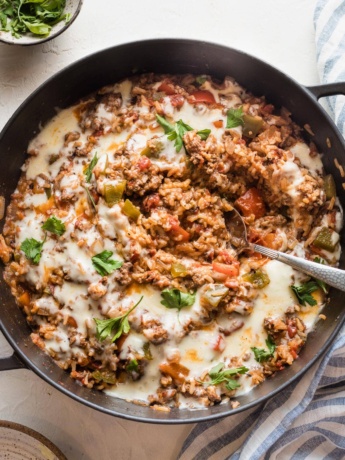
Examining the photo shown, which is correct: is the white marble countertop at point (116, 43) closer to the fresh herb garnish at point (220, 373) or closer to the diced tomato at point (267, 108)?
the diced tomato at point (267, 108)

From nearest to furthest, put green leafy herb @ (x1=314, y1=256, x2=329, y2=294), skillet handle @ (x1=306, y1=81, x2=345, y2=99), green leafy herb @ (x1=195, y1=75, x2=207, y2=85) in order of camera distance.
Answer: skillet handle @ (x1=306, y1=81, x2=345, y2=99)
green leafy herb @ (x1=314, y1=256, x2=329, y2=294)
green leafy herb @ (x1=195, y1=75, x2=207, y2=85)

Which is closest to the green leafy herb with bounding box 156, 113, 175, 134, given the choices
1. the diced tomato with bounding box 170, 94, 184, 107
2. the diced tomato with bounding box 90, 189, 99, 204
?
the diced tomato with bounding box 170, 94, 184, 107

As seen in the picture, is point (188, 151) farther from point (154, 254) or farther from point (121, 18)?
point (121, 18)

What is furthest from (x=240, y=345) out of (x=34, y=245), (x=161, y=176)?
(x=34, y=245)

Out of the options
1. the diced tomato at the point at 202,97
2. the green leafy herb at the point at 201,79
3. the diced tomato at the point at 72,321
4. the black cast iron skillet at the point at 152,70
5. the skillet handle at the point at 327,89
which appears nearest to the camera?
the skillet handle at the point at 327,89

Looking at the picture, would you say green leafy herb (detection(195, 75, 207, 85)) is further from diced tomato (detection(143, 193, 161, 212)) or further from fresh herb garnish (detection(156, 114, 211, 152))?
diced tomato (detection(143, 193, 161, 212))

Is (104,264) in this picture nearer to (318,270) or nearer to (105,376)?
(105,376)

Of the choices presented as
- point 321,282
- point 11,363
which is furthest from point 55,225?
point 321,282

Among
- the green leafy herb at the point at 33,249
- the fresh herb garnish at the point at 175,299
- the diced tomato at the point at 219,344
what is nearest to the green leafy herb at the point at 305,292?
the diced tomato at the point at 219,344
